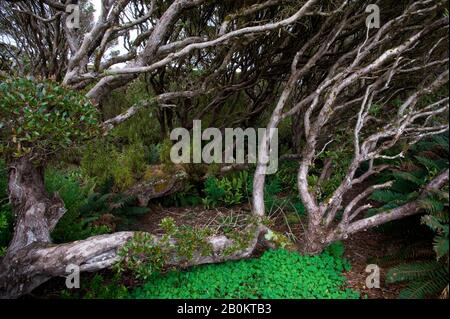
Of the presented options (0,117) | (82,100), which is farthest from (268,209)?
(0,117)

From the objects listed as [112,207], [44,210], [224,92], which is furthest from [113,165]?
[224,92]

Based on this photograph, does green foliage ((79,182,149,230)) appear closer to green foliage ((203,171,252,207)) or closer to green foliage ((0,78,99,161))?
green foliage ((203,171,252,207))

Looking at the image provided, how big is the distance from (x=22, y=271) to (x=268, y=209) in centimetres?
312

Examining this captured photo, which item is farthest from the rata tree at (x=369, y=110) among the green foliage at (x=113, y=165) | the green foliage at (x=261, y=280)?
the green foliage at (x=113, y=165)

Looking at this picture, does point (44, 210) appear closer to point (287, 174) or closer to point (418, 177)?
point (287, 174)

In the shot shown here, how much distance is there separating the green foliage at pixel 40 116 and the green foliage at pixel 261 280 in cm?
167

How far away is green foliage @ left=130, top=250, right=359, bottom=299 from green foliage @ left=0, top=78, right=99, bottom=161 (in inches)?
65.8

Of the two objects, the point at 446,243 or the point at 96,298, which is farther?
the point at 96,298

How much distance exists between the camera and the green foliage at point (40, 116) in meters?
2.83

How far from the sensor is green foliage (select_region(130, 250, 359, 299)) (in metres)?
3.15

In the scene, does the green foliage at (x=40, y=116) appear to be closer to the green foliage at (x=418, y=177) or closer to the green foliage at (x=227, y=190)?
the green foliage at (x=227, y=190)

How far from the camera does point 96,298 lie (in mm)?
3098

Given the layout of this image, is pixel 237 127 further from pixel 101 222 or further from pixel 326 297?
pixel 326 297
